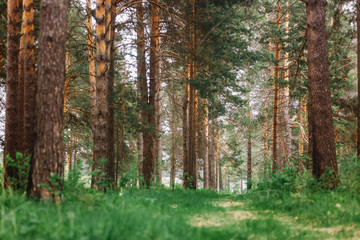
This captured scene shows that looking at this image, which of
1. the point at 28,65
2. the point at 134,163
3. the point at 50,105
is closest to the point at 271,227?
the point at 50,105

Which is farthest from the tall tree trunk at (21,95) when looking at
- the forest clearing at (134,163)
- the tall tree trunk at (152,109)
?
the tall tree trunk at (152,109)

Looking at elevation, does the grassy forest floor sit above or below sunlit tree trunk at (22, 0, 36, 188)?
below

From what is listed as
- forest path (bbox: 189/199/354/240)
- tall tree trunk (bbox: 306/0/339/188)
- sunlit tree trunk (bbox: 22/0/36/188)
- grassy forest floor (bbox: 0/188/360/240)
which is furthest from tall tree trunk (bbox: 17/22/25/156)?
tall tree trunk (bbox: 306/0/339/188)

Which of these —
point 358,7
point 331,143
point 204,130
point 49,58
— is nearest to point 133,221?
point 49,58

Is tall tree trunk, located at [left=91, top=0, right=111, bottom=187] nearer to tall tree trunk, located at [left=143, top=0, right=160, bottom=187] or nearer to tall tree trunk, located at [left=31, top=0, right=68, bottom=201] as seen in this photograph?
tall tree trunk, located at [left=143, top=0, right=160, bottom=187]

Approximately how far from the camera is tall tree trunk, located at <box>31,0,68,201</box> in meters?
4.52

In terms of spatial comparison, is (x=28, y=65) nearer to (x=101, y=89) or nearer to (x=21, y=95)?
(x=21, y=95)

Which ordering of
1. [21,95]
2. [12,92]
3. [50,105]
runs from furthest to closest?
1. [21,95]
2. [12,92]
3. [50,105]

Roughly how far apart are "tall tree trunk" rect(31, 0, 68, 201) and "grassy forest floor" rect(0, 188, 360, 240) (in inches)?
14.5

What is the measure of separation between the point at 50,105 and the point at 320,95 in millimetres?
6736

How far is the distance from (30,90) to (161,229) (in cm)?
750

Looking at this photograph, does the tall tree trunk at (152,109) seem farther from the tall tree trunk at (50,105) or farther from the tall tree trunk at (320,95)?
the tall tree trunk at (50,105)

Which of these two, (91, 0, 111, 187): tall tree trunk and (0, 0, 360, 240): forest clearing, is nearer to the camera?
(0, 0, 360, 240): forest clearing

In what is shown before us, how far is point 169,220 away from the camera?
3.62m
